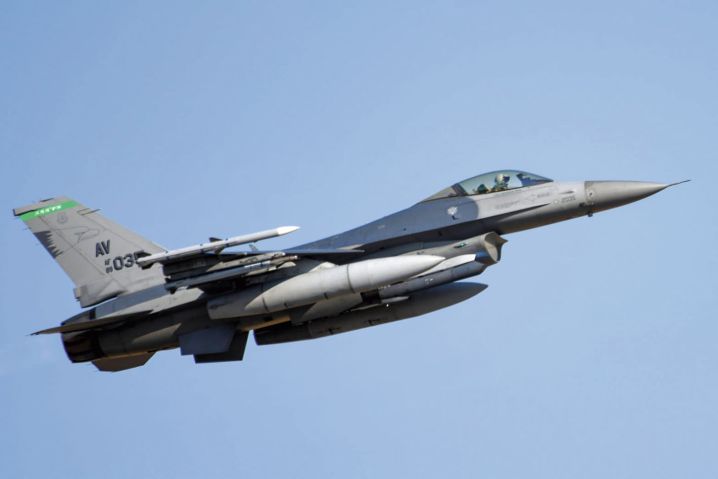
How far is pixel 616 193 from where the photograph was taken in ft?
58.5

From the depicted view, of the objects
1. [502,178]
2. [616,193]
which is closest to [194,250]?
[502,178]

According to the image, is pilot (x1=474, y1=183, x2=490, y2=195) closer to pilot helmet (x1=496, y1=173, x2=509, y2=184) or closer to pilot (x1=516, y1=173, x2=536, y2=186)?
pilot helmet (x1=496, y1=173, x2=509, y2=184)

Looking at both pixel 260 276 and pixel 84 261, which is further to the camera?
pixel 84 261

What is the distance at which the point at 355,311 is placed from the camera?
60.2ft

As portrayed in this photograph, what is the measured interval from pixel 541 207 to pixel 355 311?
375cm

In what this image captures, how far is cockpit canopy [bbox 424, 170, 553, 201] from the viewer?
18.3 m

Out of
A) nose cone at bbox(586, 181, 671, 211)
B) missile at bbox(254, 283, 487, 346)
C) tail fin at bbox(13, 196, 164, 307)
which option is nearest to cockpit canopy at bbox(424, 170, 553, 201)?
nose cone at bbox(586, 181, 671, 211)

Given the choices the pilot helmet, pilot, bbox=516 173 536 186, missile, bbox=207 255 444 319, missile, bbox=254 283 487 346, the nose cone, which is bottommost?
missile, bbox=254 283 487 346

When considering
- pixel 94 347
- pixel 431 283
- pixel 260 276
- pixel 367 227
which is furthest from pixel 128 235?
pixel 431 283

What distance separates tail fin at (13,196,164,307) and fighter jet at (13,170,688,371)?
0.12 ft

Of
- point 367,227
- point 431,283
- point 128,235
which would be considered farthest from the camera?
point 128,235

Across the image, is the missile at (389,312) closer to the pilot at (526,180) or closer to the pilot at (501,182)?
the pilot at (501,182)

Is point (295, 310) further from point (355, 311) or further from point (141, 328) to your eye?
point (141, 328)

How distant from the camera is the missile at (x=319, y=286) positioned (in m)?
16.5
